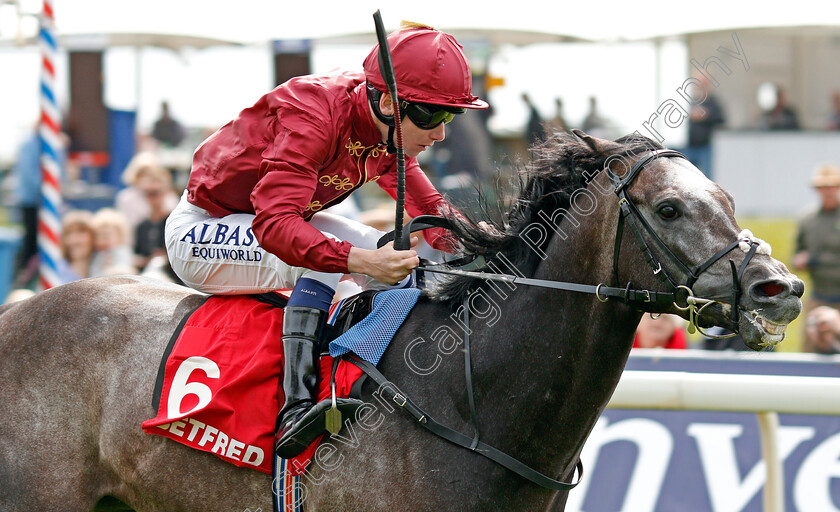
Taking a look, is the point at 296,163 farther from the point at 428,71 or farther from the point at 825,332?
the point at 825,332

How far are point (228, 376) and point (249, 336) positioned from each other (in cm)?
15

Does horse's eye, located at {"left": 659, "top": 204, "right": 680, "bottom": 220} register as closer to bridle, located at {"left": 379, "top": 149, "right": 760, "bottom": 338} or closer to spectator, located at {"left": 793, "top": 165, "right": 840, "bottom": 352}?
bridle, located at {"left": 379, "top": 149, "right": 760, "bottom": 338}

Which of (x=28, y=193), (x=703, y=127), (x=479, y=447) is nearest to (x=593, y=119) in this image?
(x=703, y=127)

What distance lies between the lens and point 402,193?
3.11m

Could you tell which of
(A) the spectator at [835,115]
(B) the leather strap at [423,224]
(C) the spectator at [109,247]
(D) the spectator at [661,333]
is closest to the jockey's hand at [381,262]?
(B) the leather strap at [423,224]

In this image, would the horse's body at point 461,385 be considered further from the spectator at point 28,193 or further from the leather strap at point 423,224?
the spectator at point 28,193

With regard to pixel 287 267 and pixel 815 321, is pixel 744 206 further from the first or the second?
pixel 287 267

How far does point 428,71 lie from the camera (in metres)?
3.08

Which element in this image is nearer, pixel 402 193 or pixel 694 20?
pixel 402 193

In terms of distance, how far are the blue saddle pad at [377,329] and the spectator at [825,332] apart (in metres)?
3.62

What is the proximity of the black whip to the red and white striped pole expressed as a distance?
4.18m

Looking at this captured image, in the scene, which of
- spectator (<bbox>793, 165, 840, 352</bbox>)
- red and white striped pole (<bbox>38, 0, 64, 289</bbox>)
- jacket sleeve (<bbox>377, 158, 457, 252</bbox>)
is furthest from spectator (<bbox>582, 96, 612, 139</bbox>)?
jacket sleeve (<bbox>377, 158, 457, 252</bbox>)

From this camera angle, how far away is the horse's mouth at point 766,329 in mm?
2598

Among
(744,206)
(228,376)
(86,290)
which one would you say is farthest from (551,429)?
(744,206)
